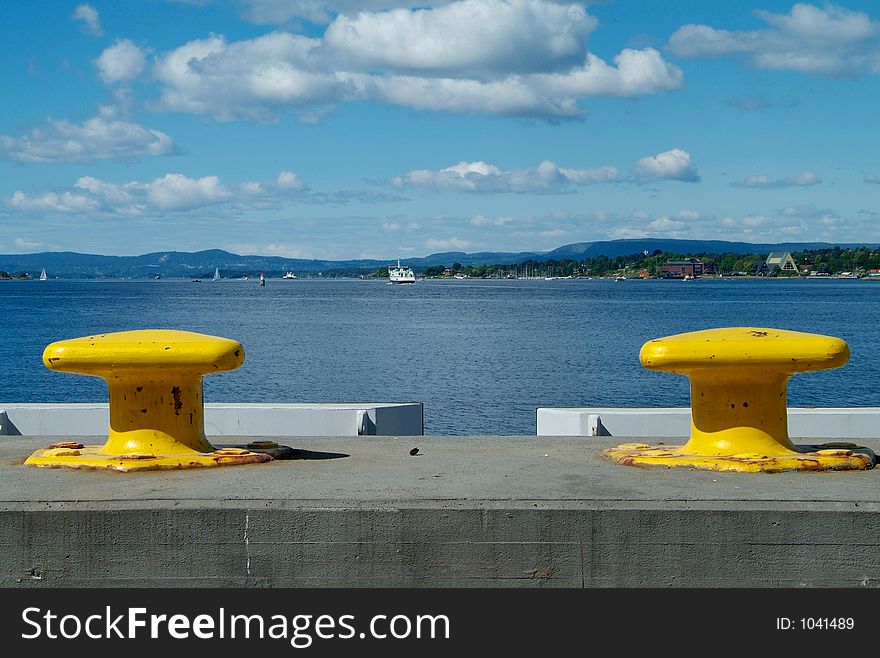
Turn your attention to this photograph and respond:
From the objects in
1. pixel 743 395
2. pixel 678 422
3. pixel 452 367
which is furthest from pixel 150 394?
pixel 452 367

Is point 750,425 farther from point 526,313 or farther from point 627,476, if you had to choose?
point 526,313

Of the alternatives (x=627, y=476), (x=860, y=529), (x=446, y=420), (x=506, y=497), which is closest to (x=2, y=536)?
(x=506, y=497)

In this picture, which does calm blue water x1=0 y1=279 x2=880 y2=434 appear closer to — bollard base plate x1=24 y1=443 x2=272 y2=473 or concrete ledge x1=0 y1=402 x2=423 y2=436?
concrete ledge x1=0 y1=402 x2=423 y2=436

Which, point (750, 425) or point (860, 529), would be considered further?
point (750, 425)

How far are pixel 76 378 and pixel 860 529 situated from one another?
3773 centimetres

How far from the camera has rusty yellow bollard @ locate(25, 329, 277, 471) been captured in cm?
625

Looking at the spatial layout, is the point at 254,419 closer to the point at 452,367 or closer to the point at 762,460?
the point at 762,460

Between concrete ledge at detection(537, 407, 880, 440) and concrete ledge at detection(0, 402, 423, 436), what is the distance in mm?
1697

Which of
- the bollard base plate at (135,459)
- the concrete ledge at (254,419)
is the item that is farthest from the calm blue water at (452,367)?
the bollard base plate at (135,459)

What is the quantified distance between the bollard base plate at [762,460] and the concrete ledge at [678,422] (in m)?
2.85

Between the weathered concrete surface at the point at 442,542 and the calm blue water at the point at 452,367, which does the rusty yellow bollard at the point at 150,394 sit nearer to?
the weathered concrete surface at the point at 442,542

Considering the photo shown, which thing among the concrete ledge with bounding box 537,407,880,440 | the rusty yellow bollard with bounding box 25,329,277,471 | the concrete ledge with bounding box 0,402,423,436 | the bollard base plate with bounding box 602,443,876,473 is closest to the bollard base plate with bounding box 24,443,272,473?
the rusty yellow bollard with bounding box 25,329,277,471

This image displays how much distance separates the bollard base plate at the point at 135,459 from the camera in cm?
632
